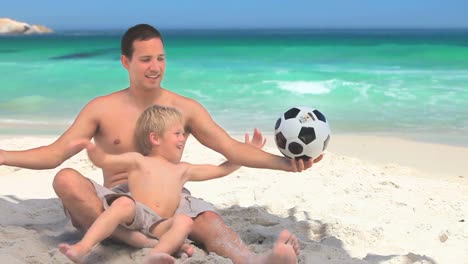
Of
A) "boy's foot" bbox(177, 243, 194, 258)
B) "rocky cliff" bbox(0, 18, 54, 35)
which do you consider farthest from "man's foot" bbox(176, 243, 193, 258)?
"rocky cliff" bbox(0, 18, 54, 35)

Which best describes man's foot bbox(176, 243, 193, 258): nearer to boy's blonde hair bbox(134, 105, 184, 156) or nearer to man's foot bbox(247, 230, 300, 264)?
man's foot bbox(247, 230, 300, 264)

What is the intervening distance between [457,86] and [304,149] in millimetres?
13844

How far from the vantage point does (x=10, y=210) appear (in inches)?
186

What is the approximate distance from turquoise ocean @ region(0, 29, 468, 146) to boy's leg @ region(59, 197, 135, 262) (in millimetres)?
6457

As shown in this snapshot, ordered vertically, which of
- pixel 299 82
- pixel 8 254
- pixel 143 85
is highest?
pixel 143 85

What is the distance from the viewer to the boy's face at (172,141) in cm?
360

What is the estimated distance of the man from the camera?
11.4 feet

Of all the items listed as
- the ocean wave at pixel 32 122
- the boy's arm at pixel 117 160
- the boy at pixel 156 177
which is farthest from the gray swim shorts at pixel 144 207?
the ocean wave at pixel 32 122

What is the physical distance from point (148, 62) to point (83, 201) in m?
0.82

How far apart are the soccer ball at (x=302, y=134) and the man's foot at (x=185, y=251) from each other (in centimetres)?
71

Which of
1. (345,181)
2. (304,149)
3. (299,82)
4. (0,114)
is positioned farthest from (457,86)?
(304,149)

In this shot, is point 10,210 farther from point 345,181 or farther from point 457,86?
point 457,86

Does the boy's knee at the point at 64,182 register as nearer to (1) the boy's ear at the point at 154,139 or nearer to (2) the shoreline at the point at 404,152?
(1) the boy's ear at the point at 154,139

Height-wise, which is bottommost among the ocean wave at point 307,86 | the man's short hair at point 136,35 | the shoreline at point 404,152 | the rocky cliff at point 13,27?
the rocky cliff at point 13,27
